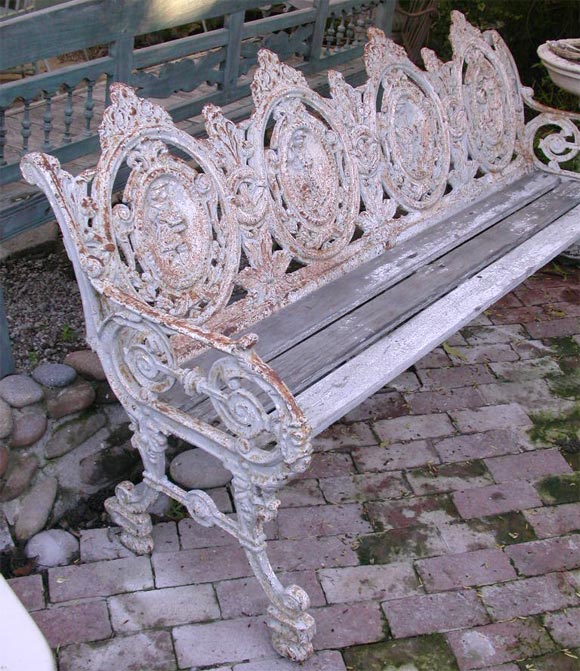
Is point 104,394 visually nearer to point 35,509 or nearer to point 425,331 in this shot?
point 35,509

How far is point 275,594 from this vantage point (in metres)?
2.98

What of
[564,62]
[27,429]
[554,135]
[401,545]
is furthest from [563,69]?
[27,429]

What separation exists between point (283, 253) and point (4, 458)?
1.32m

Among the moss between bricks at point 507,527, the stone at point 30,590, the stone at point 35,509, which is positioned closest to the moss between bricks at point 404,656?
the moss between bricks at point 507,527

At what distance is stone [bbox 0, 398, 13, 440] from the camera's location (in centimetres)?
335

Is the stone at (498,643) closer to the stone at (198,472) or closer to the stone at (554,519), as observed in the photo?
the stone at (554,519)

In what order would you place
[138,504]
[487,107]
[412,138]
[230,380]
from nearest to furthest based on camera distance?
[230,380]
[138,504]
[412,138]
[487,107]

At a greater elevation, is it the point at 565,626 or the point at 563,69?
the point at 563,69

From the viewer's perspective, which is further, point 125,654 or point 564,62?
point 564,62

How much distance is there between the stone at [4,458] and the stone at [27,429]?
57 mm

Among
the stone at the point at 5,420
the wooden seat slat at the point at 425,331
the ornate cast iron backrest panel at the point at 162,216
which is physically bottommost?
the stone at the point at 5,420

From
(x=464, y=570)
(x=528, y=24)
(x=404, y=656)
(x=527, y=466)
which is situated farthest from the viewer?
(x=528, y=24)

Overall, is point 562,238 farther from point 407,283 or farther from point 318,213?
point 318,213

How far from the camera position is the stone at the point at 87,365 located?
12.1ft
